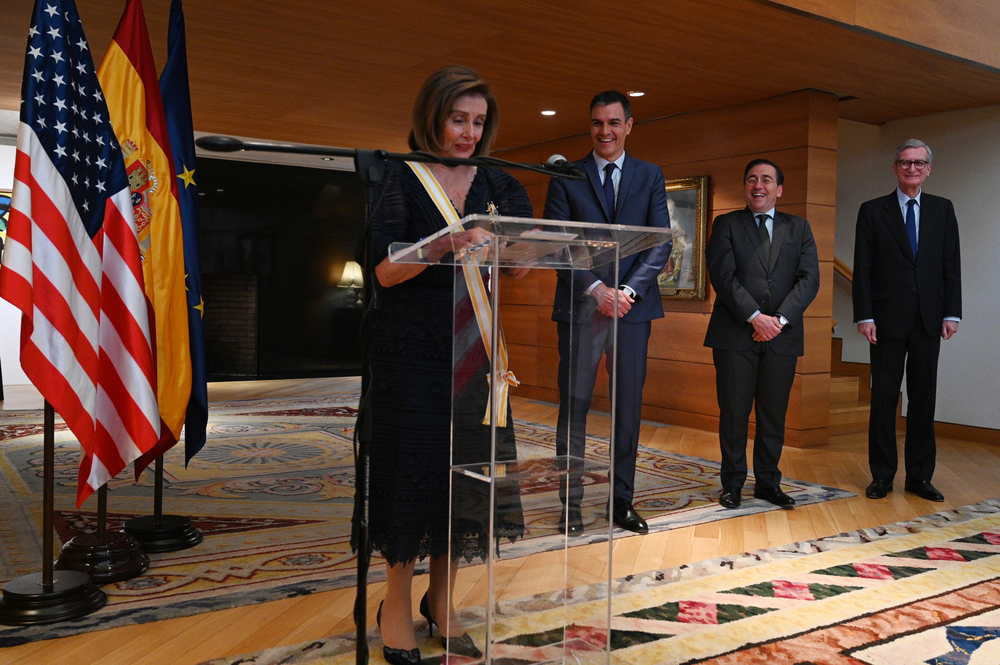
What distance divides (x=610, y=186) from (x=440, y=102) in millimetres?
1880

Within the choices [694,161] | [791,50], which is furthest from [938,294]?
[694,161]

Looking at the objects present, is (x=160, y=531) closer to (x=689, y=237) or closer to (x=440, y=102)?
(x=440, y=102)

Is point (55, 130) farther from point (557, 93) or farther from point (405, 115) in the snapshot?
point (405, 115)

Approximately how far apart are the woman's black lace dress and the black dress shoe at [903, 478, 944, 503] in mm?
3399

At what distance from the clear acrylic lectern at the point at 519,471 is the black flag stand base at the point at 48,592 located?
60.0 inches

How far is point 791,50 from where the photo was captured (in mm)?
5211

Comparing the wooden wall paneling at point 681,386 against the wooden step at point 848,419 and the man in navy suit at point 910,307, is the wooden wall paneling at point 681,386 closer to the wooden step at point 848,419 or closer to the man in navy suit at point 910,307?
the wooden step at point 848,419

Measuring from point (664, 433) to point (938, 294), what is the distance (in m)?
2.72

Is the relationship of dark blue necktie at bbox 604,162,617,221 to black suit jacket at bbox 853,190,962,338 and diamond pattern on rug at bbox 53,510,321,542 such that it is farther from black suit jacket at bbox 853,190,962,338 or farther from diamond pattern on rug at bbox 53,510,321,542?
diamond pattern on rug at bbox 53,510,321,542

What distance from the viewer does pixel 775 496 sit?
13.7 feet

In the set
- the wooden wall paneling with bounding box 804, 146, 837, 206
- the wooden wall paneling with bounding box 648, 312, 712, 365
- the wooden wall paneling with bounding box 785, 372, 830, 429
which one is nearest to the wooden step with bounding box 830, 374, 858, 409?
the wooden wall paneling with bounding box 785, 372, 830, 429

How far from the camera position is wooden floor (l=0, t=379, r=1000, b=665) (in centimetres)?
225

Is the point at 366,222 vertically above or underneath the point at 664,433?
above

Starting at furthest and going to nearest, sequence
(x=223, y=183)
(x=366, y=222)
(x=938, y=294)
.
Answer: (x=223, y=183) < (x=938, y=294) < (x=366, y=222)
